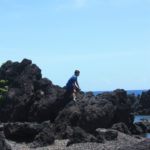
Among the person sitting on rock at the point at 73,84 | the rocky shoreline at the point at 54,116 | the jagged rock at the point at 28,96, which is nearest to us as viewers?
the rocky shoreline at the point at 54,116

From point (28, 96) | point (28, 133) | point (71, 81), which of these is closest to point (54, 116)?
point (28, 96)

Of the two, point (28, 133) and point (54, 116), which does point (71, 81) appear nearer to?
point (54, 116)

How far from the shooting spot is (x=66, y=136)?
21.4m

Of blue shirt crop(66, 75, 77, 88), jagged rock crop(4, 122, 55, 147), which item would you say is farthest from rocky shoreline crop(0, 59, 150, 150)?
blue shirt crop(66, 75, 77, 88)

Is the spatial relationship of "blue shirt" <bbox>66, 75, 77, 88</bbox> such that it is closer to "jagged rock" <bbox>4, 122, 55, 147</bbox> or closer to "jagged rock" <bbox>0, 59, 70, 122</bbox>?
"jagged rock" <bbox>0, 59, 70, 122</bbox>

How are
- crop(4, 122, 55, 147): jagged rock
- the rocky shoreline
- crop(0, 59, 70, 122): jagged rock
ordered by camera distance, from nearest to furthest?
1. the rocky shoreline
2. crop(4, 122, 55, 147): jagged rock
3. crop(0, 59, 70, 122): jagged rock

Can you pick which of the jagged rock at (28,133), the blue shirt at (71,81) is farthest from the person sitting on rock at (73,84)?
the jagged rock at (28,133)

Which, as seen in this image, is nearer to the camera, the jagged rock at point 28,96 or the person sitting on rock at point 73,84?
the person sitting on rock at point 73,84

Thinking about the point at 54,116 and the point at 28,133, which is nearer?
the point at 28,133

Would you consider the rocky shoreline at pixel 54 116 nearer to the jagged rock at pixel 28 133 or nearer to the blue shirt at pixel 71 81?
the jagged rock at pixel 28 133

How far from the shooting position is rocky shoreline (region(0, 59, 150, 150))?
19.1 metres

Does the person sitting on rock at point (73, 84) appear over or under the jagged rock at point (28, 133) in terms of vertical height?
over

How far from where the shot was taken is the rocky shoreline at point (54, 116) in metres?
19.1

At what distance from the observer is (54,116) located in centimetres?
2670
